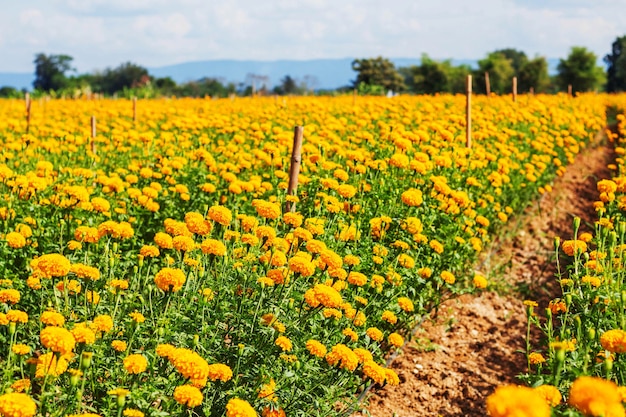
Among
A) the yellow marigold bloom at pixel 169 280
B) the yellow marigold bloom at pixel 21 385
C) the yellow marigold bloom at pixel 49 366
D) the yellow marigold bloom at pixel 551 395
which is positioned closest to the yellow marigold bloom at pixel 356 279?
the yellow marigold bloom at pixel 169 280

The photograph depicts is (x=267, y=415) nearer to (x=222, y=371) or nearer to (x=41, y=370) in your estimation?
(x=222, y=371)

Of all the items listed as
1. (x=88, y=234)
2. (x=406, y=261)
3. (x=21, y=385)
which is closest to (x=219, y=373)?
(x=21, y=385)

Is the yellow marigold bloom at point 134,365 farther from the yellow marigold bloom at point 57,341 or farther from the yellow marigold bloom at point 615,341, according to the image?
the yellow marigold bloom at point 615,341

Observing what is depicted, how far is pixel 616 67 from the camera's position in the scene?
2618 inches

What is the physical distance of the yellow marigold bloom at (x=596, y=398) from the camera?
6.38ft

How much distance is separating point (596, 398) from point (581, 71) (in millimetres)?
64429

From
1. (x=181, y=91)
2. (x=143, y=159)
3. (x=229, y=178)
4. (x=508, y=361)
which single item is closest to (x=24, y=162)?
(x=143, y=159)

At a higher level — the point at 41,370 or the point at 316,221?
the point at 316,221

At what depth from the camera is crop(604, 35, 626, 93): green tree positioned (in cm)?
6306

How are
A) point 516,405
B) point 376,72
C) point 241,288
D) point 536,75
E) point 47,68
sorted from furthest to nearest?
point 47,68
point 536,75
point 376,72
point 241,288
point 516,405

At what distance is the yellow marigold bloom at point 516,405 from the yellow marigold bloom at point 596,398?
0.52 ft

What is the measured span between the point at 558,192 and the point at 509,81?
4940 centimetres

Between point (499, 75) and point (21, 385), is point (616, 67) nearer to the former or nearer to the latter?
point (499, 75)

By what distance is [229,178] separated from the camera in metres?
6.47
